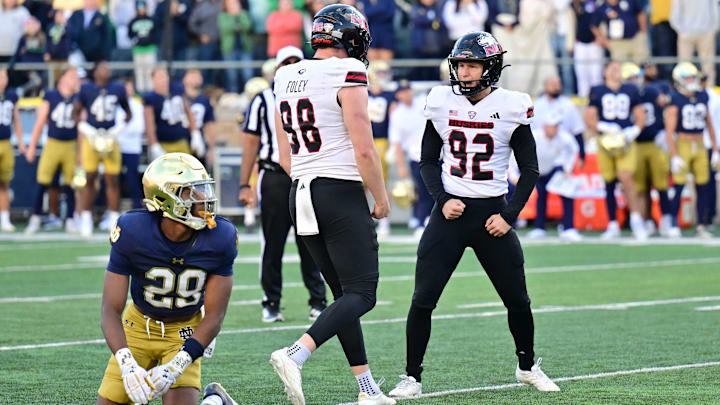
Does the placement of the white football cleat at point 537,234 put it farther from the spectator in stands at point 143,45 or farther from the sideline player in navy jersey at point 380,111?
the spectator in stands at point 143,45

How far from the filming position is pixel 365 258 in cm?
545

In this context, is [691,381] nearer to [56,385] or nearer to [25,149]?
[56,385]

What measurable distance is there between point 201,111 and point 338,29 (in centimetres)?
1088

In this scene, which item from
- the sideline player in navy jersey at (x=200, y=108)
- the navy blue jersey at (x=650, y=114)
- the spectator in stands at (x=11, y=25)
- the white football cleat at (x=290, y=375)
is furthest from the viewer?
the spectator in stands at (x=11, y=25)

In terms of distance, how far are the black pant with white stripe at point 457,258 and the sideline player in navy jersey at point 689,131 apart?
9.96m

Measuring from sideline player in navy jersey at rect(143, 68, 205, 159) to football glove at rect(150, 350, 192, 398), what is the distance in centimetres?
1077

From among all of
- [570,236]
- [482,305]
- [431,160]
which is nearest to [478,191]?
[431,160]

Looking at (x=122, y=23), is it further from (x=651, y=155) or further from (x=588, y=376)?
(x=588, y=376)

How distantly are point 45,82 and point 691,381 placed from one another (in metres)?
14.4

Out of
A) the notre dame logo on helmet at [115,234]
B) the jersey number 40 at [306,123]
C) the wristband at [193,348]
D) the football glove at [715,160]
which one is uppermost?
the jersey number 40 at [306,123]

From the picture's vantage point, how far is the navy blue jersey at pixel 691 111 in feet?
50.8

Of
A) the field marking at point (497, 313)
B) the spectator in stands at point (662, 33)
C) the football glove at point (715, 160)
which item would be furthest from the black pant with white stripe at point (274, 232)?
the spectator in stands at point (662, 33)

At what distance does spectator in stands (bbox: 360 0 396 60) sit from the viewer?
18016 mm

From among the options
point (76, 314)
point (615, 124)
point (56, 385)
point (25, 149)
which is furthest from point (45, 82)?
point (56, 385)
